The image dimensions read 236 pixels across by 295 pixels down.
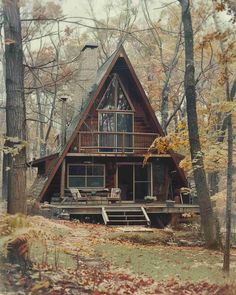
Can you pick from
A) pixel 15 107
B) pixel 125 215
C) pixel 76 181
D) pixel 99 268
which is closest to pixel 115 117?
pixel 76 181

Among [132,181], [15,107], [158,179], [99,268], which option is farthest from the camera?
[132,181]

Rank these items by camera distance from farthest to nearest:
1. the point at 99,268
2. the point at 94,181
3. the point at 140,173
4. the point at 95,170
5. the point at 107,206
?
1. the point at 140,173
2. the point at 95,170
3. the point at 94,181
4. the point at 107,206
5. the point at 99,268

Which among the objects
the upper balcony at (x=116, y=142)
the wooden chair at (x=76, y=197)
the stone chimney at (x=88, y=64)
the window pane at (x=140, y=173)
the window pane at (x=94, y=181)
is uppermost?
the stone chimney at (x=88, y=64)

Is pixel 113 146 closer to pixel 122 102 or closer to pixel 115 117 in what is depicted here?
pixel 115 117

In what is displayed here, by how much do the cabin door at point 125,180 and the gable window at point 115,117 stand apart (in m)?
2.41

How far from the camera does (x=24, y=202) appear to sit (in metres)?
8.42

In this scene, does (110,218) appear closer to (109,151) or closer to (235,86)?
(109,151)

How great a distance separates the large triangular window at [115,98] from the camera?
2433 cm

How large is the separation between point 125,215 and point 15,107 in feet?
41.1

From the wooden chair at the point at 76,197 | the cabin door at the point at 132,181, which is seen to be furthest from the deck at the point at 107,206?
the cabin door at the point at 132,181

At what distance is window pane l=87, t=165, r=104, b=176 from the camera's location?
80.1 feet

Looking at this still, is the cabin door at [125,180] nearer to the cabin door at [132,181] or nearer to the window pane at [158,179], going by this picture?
the cabin door at [132,181]

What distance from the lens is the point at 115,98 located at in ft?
80.2

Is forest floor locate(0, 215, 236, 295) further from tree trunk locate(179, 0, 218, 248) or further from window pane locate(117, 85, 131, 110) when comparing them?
window pane locate(117, 85, 131, 110)
